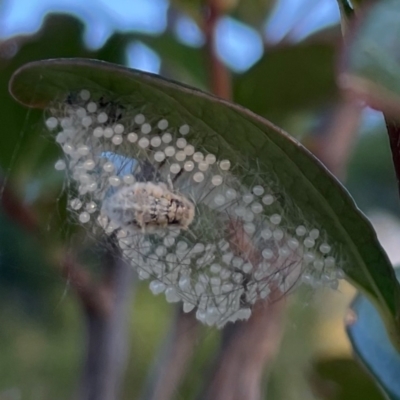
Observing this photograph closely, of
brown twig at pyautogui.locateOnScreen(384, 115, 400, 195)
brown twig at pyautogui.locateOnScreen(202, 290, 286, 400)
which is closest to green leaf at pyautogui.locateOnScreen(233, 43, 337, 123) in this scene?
brown twig at pyautogui.locateOnScreen(202, 290, 286, 400)

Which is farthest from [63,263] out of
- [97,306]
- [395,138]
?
[395,138]

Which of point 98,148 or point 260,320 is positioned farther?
point 260,320

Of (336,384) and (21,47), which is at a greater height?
(21,47)

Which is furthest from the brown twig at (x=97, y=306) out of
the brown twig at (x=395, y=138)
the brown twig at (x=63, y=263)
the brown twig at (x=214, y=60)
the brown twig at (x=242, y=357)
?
the brown twig at (x=395, y=138)

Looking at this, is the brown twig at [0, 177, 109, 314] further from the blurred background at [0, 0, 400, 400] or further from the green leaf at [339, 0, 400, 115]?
the green leaf at [339, 0, 400, 115]

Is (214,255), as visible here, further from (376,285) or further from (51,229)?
(51,229)

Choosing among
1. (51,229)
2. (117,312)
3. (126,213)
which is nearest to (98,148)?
(126,213)
